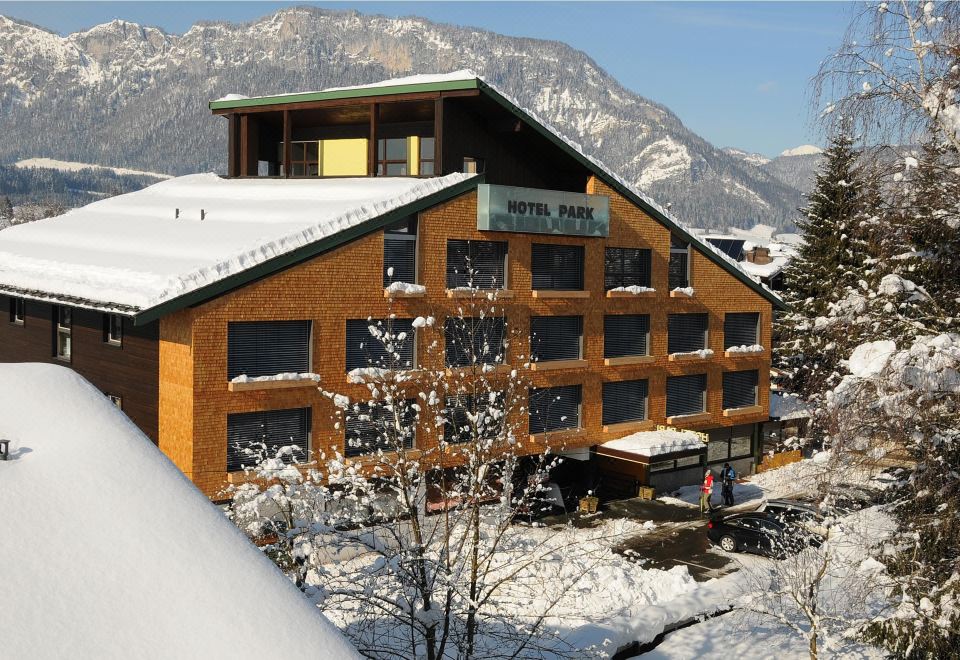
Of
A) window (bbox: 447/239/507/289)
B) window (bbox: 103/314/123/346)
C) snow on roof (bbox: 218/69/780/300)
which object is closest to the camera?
window (bbox: 103/314/123/346)

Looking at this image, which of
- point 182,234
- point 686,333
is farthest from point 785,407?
point 182,234

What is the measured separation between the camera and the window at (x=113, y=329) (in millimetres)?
30547

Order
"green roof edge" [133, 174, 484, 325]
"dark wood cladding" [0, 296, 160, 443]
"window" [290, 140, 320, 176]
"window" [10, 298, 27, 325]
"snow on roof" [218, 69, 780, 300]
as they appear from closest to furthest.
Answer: "green roof edge" [133, 174, 484, 325] → "dark wood cladding" [0, 296, 160, 443] → "snow on roof" [218, 69, 780, 300] → "window" [10, 298, 27, 325] → "window" [290, 140, 320, 176]

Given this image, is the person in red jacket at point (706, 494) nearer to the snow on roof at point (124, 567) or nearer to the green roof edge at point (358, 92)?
the green roof edge at point (358, 92)

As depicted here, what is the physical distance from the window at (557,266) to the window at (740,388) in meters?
10.4

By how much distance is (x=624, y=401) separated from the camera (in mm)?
39625

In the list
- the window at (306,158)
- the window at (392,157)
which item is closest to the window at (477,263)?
the window at (392,157)

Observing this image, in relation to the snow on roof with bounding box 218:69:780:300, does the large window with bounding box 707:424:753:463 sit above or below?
below

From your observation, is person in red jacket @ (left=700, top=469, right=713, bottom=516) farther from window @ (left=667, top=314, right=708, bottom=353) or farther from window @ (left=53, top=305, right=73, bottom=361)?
window @ (left=53, top=305, right=73, bottom=361)

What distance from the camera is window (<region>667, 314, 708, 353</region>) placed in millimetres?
41312

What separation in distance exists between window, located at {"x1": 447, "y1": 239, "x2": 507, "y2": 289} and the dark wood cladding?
10.1 metres

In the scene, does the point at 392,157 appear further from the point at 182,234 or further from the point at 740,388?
the point at 740,388

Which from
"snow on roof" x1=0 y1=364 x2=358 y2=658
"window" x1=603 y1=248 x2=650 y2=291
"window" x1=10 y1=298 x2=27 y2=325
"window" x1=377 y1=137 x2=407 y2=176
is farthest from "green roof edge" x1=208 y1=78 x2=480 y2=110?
"snow on roof" x1=0 y1=364 x2=358 y2=658

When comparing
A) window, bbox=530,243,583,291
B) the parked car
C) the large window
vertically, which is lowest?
the parked car
